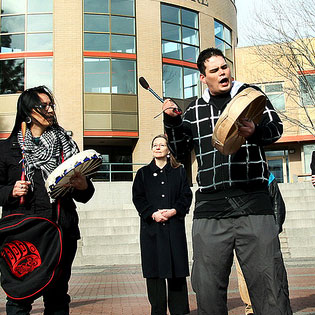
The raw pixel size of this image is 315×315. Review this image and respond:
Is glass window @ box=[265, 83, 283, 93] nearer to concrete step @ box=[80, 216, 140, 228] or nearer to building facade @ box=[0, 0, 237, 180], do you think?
building facade @ box=[0, 0, 237, 180]

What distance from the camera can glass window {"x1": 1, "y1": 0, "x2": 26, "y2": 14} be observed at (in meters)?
25.0

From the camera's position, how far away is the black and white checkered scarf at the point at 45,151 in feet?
11.9

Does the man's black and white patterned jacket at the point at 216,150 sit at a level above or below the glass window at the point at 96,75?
below

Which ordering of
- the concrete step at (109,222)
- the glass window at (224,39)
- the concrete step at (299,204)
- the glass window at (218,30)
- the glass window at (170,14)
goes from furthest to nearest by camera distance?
the glass window at (224,39) → the glass window at (218,30) → the glass window at (170,14) → the concrete step at (299,204) → the concrete step at (109,222)

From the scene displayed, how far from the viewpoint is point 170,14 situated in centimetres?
2683

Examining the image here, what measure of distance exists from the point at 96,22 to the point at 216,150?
22959 mm

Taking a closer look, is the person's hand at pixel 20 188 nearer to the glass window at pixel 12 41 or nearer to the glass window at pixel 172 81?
the glass window at pixel 12 41

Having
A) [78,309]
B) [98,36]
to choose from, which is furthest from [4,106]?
[78,309]

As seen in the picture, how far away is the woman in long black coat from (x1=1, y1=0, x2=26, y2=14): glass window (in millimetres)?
21790

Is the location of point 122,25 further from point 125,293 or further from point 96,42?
point 125,293

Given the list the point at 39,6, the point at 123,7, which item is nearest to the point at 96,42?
the point at 123,7

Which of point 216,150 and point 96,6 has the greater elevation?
point 96,6

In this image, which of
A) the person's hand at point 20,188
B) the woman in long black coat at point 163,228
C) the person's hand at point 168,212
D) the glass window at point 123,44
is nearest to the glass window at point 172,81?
the glass window at point 123,44

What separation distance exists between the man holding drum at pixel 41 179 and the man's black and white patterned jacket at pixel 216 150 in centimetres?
77
